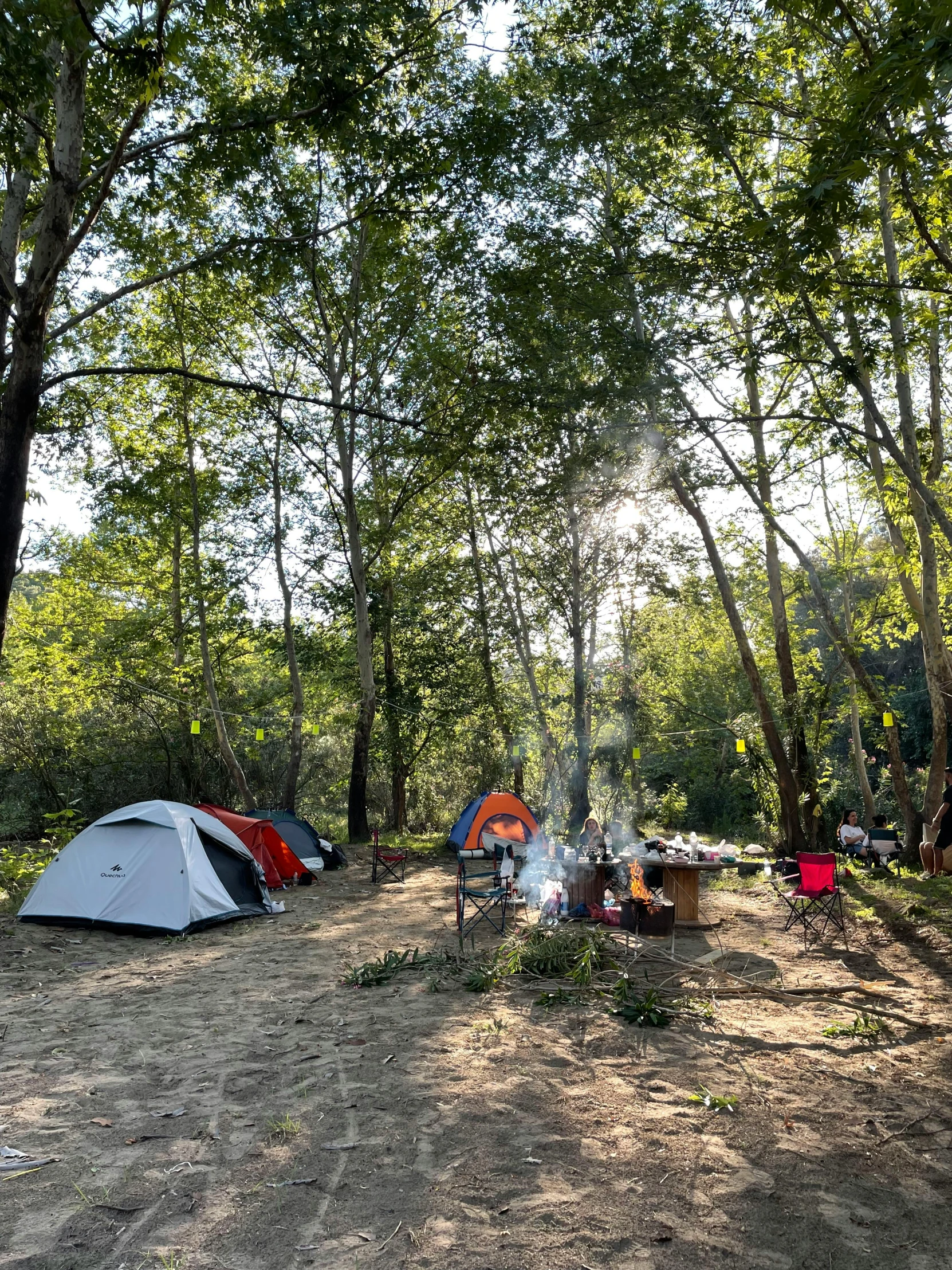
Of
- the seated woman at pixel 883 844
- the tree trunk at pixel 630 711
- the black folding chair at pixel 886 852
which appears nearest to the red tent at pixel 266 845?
the black folding chair at pixel 886 852

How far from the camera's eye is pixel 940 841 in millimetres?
8898

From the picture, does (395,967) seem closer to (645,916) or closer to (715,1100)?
(645,916)

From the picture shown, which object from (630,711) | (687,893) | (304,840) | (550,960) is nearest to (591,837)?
(687,893)

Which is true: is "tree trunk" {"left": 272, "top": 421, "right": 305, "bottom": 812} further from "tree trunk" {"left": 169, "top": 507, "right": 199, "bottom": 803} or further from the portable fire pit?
the portable fire pit

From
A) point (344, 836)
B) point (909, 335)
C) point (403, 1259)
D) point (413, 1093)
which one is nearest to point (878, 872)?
point (909, 335)

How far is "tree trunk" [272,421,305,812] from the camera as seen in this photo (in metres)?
15.7

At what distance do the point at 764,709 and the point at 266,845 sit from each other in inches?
288

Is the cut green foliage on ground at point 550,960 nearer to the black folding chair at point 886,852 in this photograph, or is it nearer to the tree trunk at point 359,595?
the black folding chair at point 886,852

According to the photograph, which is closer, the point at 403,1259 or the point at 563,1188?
the point at 403,1259

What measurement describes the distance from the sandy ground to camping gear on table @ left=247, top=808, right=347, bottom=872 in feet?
21.5

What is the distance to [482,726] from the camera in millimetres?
18984

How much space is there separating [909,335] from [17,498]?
24.3 ft

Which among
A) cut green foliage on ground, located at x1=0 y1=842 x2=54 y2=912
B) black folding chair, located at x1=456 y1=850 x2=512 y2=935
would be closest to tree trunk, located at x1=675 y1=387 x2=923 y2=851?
black folding chair, located at x1=456 y1=850 x2=512 y2=935

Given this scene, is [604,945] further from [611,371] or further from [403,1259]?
[611,371]
